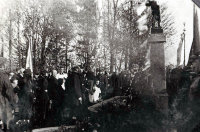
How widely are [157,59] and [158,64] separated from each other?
0.24ft

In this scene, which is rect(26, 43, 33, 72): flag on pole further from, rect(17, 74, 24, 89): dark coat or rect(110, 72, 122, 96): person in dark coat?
rect(110, 72, 122, 96): person in dark coat

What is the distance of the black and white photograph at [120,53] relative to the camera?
14.1 feet

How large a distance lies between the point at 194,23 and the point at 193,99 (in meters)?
1.06

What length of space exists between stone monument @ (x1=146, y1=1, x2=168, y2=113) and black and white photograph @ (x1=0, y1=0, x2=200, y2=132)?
14mm

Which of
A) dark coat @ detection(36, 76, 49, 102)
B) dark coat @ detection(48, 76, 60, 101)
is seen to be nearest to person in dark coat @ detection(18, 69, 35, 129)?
dark coat @ detection(36, 76, 49, 102)

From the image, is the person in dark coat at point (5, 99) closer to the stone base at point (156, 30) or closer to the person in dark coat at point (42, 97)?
the person in dark coat at point (42, 97)

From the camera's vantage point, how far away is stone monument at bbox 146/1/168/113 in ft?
14.4

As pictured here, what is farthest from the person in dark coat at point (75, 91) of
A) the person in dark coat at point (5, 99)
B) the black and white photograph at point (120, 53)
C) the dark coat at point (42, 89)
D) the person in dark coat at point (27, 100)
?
the person in dark coat at point (5, 99)

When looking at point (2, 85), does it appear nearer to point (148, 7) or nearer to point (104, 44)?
point (104, 44)

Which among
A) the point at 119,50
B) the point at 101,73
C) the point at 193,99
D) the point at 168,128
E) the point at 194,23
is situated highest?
the point at 194,23

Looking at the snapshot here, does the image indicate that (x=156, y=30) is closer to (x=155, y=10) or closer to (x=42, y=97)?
(x=155, y=10)

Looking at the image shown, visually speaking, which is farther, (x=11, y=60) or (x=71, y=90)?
(x=71, y=90)

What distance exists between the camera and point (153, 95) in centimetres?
438

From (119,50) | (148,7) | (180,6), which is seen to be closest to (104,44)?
→ (119,50)
